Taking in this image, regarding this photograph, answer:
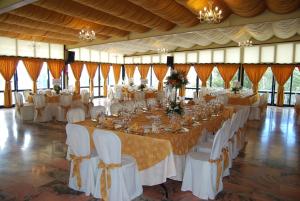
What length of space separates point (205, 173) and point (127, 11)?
510 cm

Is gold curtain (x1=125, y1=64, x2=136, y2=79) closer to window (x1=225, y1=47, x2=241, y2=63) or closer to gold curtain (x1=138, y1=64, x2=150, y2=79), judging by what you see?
gold curtain (x1=138, y1=64, x2=150, y2=79)

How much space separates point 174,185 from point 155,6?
4373mm

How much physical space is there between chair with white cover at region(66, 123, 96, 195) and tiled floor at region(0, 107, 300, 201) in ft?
0.47

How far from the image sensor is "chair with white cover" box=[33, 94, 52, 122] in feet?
28.0

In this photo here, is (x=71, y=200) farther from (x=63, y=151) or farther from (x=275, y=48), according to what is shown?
(x=275, y=48)

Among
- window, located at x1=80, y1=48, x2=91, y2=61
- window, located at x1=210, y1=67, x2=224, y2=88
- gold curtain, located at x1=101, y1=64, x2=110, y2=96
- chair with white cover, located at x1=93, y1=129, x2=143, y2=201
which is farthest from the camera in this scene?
gold curtain, located at x1=101, y1=64, x2=110, y2=96

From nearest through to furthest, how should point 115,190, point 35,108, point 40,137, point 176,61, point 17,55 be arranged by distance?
1. point 115,190
2. point 40,137
3. point 35,108
4. point 17,55
5. point 176,61

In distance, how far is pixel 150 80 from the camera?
59.5 ft

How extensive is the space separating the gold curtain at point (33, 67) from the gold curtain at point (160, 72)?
7389 mm

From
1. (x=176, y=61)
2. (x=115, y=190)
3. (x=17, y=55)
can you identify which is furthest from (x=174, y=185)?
(x=176, y=61)

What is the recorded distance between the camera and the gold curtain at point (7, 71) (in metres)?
11.4

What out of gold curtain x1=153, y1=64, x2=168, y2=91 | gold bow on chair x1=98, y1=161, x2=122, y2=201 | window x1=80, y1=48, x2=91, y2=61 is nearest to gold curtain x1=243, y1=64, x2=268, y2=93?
gold curtain x1=153, y1=64, x2=168, y2=91

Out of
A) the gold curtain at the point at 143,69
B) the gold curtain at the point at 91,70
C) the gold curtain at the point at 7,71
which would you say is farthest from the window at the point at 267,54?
the gold curtain at the point at 7,71

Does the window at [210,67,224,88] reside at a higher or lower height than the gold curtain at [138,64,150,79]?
lower
